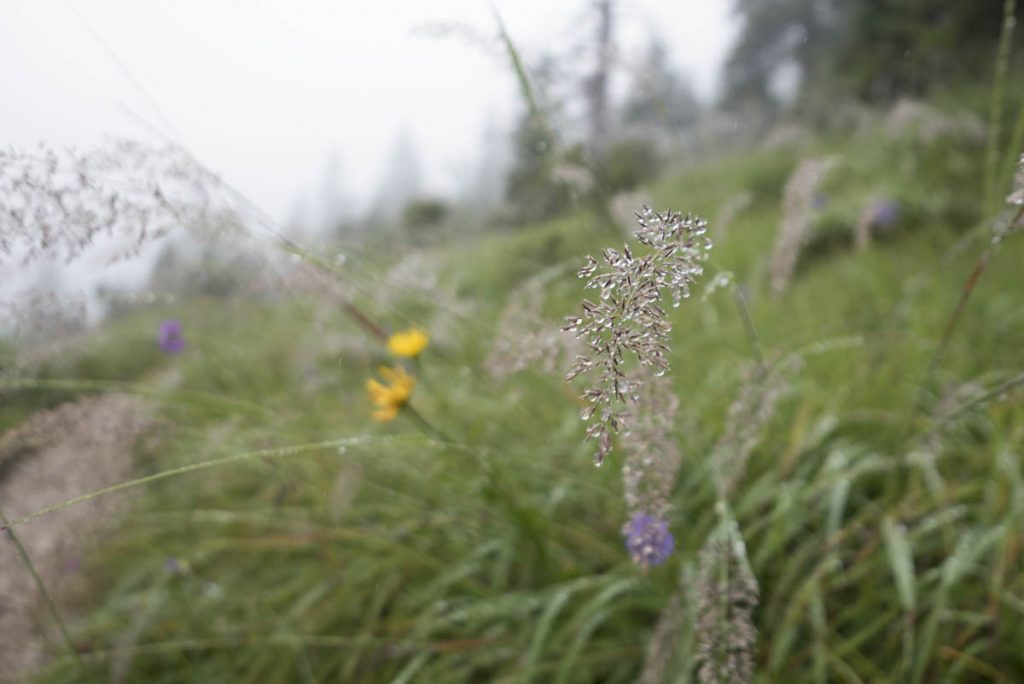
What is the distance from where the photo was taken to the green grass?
4.04 ft

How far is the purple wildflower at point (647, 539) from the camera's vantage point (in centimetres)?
75

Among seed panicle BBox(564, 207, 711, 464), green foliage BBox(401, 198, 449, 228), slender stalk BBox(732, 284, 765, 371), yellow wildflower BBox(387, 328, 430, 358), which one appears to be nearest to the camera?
seed panicle BBox(564, 207, 711, 464)

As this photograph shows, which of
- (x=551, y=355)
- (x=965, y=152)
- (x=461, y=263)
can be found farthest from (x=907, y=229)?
(x=551, y=355)

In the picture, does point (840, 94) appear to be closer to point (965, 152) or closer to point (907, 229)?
point (965, 152)

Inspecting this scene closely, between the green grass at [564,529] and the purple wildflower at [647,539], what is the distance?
275 mm

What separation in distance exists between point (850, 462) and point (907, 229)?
3061 millimetres

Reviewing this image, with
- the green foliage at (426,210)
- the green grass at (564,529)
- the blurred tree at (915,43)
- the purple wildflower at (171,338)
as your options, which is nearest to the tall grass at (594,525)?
the green grass at (564,529)

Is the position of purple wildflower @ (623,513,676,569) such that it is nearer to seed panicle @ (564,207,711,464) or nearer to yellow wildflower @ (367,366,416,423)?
seed panicle @ (564,207,711,464)

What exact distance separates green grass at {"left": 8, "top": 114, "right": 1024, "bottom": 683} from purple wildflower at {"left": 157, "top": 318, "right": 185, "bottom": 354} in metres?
0.11

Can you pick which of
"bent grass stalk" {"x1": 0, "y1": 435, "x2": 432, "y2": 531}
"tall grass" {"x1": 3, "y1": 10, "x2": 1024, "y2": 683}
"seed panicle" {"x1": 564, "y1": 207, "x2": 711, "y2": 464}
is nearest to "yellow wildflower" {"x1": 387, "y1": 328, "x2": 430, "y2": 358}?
"tall grass" {"x1": 3, "y1": 10, "x2": 1024, "y2": 683}

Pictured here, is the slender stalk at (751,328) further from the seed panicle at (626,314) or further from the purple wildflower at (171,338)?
the purple wildflower at (171,338)

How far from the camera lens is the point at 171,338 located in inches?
77.0

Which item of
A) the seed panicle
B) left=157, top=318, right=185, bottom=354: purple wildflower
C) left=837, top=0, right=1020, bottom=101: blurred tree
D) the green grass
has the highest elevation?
left=837, top=0, right=1020, bottom=101: blurred tree

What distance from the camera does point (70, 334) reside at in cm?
135
